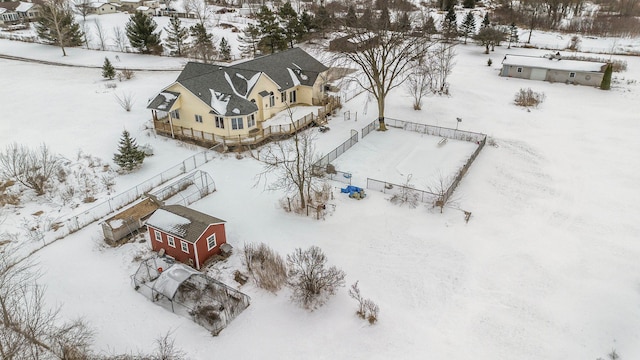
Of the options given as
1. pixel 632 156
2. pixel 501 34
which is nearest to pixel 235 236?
pixel 632 156

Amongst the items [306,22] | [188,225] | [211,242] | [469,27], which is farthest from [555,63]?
[188,225]

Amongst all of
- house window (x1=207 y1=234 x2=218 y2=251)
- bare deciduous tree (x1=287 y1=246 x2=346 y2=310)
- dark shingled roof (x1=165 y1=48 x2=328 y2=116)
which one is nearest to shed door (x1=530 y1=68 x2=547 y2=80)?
dark shingled roof (x1=165 y1=48 x2=328 y2=116)

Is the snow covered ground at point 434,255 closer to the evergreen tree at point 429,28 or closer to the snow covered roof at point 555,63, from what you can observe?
the evergreen tree at point 429,28

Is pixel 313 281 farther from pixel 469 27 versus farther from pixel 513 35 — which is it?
pixel 513 35

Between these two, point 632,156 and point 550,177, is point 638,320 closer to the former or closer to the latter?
point 550,177

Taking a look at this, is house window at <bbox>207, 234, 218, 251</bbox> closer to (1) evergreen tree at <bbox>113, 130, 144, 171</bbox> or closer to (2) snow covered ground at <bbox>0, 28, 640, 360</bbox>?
(2) snow covered ground at <bbox>0, 28, 640, 360</bbox>

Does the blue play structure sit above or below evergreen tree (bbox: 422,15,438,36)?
Result: below

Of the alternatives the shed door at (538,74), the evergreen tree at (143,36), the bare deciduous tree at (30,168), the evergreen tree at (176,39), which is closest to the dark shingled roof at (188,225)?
the bare deciduous tree at (30,168)
